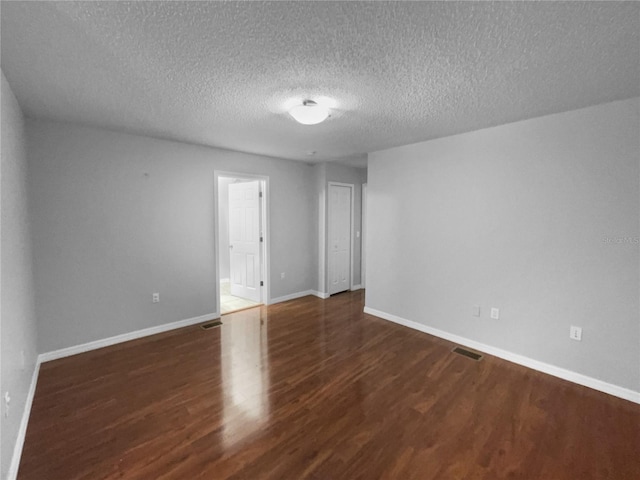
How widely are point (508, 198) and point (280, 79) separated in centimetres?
247

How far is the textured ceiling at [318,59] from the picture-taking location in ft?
4.41

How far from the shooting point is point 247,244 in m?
4.91

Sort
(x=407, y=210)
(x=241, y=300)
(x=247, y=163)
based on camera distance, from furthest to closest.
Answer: (x=241, y=300)
(x=247, y=163)
(x=407, y=210)

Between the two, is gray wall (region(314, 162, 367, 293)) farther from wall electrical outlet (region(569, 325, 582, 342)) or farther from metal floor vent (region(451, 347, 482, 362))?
wall electrical outlet (region(569, 325, 582, 342))

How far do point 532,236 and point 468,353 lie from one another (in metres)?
1.37

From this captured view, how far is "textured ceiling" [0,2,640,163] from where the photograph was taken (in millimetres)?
1344

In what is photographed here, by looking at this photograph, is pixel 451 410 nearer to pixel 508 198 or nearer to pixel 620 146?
pixel 508 198

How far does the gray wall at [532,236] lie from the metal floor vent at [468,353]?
19 cm

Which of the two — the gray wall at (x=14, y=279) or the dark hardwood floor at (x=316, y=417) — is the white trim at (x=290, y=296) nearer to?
the dark hardwood floor at (x=316, y=417)

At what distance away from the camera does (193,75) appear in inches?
75.5

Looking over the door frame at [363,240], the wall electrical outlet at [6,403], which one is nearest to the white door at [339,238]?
the door frame at [363,240]

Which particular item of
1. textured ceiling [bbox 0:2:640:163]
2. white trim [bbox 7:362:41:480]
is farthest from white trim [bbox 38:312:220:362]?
textured ceiling [bbox 0:2:640:163]

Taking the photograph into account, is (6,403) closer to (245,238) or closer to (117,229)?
(117,229)

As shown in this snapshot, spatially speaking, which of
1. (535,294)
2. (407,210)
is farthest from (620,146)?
(407,210)
